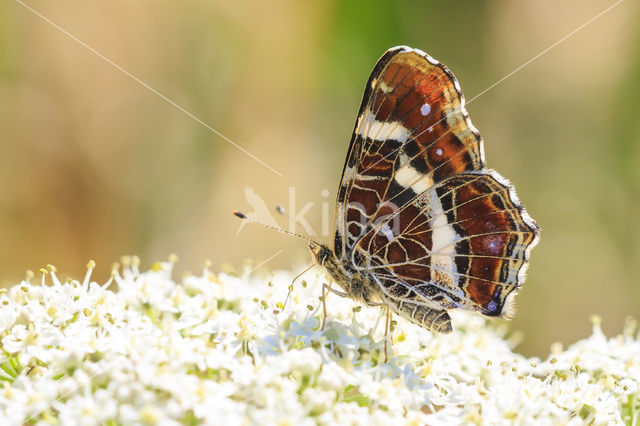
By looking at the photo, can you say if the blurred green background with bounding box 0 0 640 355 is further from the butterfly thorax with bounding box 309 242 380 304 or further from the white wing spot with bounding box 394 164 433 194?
the white wing spot with bounding box 394 164 433 194

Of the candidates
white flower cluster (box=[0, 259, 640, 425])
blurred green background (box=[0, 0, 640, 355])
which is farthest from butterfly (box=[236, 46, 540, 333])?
blurred green background (box=[0, 0, 640, 355])

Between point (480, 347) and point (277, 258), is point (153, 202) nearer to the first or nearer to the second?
point (277, 258)

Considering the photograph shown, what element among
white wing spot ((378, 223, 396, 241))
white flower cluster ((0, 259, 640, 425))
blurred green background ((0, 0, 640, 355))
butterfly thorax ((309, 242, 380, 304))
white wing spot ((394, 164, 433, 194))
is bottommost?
white flower cluster ((0, 259, 640, 425))

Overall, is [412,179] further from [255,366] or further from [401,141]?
[255,366]

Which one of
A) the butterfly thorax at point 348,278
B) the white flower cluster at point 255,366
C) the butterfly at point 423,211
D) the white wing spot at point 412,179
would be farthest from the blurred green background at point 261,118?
the white wing spot at point 412,179

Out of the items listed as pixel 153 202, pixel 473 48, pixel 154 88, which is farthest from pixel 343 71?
pixel 153 202
